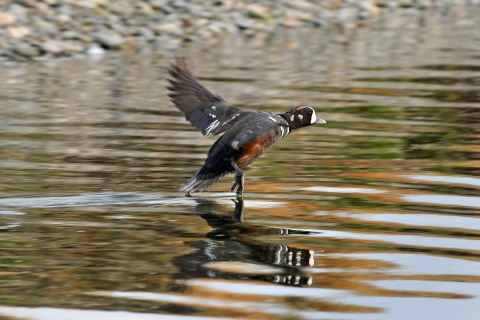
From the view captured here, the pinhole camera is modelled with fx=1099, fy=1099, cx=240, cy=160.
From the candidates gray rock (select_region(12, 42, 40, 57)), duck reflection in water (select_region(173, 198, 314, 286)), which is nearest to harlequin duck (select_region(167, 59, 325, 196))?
duck reflection in water (select_region(173, 198, 314, 286))

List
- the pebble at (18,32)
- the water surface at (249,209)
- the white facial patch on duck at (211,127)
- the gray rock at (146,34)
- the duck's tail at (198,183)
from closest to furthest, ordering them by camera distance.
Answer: the water surface at (249,209) → the duck's tail at (198,183) → the white facial patch on duck at (211,127) → the pebble at (18,32) → the gray rock at (146,34)

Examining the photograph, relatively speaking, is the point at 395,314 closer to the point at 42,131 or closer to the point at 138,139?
the point at 138,139

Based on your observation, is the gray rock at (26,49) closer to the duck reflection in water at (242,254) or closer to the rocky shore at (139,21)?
the rocky shore at (139,21)

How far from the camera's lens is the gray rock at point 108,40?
19.4m

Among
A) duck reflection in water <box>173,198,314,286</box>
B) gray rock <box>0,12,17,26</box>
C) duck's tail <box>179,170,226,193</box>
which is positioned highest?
gray rock <box>0,12,17,26</box>

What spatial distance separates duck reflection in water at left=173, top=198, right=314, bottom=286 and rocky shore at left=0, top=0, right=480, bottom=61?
1174 cm

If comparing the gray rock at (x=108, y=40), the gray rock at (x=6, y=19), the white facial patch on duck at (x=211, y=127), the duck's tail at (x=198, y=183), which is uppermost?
the gray rock at (x=6, y=19)

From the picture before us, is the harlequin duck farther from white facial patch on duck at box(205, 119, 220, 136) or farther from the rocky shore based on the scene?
the rocky shore

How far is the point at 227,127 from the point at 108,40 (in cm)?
1187

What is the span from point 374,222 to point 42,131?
492 cm

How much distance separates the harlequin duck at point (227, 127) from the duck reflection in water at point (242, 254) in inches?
26.4

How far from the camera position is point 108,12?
70.0 ft

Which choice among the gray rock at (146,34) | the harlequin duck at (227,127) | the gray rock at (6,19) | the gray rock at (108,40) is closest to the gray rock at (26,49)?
the gray rock at (6,19)

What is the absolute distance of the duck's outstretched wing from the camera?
802cm
